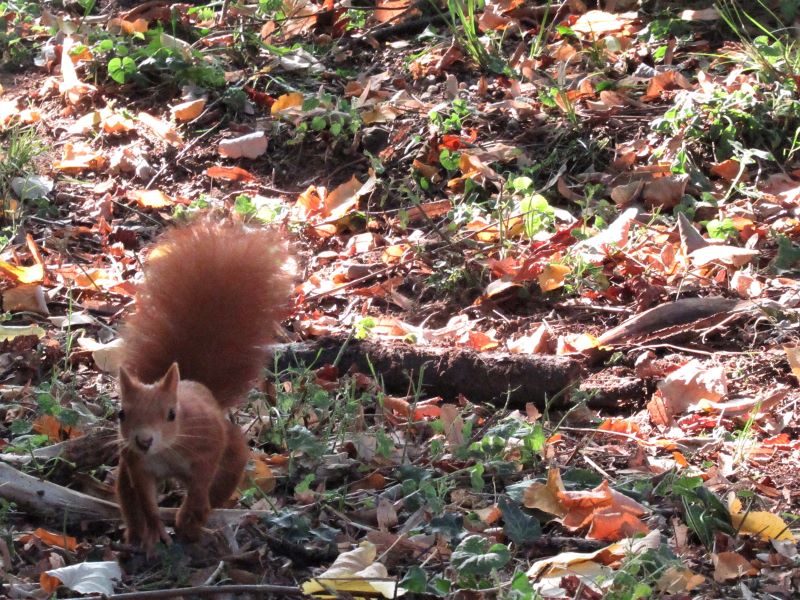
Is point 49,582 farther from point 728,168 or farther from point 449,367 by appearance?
point 728,168

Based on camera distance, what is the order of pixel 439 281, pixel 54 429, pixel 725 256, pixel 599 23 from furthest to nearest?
pixel 599 23 → pixel 439 281 → pixel 725 256 → pixel 54 429

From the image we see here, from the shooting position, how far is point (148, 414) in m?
2.36

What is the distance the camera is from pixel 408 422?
123 inches

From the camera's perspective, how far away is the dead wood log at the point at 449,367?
3359mm

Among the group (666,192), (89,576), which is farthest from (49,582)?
(666,192)

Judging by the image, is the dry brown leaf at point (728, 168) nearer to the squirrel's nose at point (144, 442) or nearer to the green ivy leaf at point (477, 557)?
the green ivy leaf at point (477, 557)

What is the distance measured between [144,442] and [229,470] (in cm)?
36

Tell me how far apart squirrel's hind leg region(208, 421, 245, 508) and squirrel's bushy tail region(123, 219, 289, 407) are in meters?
0.21

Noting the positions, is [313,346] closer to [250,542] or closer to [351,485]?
[351,485]

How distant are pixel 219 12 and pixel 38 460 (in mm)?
3908

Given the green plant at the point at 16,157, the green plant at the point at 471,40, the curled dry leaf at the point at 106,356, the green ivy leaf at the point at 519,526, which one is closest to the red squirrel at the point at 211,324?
the curled dry leaf at the point at 106,356

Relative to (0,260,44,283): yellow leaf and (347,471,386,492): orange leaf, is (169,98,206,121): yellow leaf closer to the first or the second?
(0,260,44,283): yellow leaf

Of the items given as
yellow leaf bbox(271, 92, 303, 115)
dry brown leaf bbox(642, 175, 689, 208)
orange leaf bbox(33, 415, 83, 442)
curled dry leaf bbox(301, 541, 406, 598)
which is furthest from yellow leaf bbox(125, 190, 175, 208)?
curled dry leaf bbox(301, 541, 406, 598)

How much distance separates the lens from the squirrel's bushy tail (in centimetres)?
282
